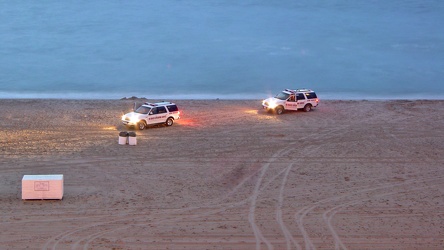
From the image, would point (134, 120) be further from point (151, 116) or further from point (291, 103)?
point (291, 103)

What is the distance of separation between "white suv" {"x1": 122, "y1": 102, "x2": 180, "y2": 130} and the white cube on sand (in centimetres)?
1025

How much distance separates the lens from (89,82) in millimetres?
52750

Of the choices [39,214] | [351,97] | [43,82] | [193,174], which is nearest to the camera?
[39,214]

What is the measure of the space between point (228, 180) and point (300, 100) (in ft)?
43.8

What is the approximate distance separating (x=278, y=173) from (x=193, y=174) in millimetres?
2887

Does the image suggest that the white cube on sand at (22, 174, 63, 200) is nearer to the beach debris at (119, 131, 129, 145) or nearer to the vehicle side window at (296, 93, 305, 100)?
the beach debris at (119, 131, 129, 145)

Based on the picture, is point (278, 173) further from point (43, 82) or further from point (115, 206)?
point (43, 82)

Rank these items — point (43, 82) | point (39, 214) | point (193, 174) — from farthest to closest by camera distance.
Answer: point (43, 82) → point (193, 174) → point (39, 214)

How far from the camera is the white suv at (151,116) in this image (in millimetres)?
29250

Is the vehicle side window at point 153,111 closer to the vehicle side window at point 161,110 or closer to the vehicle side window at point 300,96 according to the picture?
the vehicle side window at point 161,110

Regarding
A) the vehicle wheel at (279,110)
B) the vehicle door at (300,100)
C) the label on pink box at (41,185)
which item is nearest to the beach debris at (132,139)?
the label on pink box at (41,185)

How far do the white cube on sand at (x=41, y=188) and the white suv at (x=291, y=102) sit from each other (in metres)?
16.4

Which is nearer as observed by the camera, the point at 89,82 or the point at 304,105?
the point at 304,105

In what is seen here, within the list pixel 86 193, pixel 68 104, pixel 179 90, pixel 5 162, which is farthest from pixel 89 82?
pixel 86 193
